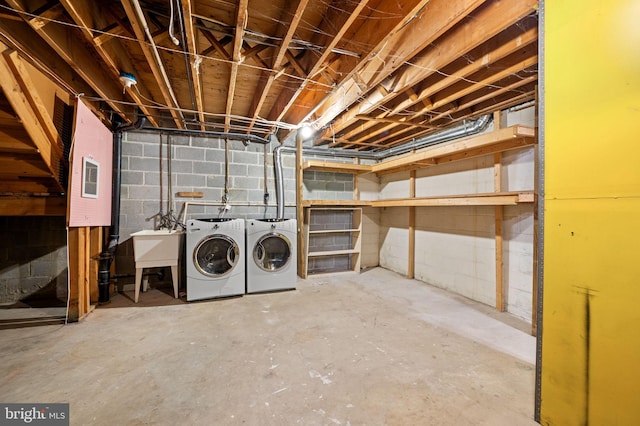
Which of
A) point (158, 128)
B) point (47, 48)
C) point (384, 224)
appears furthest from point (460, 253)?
point (47, 48)

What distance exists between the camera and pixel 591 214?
120 cm

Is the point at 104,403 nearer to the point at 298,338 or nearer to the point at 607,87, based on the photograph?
the point at 298,338

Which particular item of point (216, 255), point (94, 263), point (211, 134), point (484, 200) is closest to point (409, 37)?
point (484, 200)

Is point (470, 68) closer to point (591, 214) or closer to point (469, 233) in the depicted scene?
point (591, 214)

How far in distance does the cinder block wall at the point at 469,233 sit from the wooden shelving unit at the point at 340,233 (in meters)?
0.68

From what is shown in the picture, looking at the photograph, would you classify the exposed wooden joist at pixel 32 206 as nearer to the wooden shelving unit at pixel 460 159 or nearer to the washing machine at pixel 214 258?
the washing machine at pixel 214 258

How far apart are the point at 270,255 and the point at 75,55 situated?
2711mm

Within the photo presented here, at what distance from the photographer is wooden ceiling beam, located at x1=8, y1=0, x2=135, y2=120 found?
5.26 ft

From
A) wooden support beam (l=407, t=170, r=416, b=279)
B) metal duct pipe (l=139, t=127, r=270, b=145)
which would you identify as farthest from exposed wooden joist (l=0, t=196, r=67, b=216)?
wooden support beam (l=407, t=170, r=416, b=279)

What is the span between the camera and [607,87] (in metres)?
1.15

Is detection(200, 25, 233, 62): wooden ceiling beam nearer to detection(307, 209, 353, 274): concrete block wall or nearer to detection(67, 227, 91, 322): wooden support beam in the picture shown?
detection(67, 227, 91, 322): wooden support beam

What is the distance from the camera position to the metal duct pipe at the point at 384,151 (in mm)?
3097

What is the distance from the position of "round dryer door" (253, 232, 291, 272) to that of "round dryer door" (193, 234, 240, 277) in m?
0.29

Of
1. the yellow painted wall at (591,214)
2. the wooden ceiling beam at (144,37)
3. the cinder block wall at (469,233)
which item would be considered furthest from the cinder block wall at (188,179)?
the yellow painted wall at (591,214)
